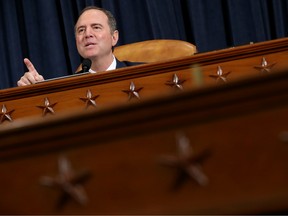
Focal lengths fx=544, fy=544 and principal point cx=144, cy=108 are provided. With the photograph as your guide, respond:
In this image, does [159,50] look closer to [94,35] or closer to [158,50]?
[158,50]

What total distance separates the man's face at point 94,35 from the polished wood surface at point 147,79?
756 mm

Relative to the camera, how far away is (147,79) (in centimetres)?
143

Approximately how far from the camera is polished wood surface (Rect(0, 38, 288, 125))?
1381mm

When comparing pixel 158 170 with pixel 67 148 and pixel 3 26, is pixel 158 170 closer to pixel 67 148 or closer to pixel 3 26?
pixel 67 148

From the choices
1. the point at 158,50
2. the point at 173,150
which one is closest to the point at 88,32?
the point at 158,50

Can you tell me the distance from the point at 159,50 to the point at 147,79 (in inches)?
30.8

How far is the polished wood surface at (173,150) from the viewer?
0.56m

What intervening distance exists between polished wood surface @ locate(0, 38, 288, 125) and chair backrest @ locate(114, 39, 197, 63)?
0.69 metres

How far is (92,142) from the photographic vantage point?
2.02ft

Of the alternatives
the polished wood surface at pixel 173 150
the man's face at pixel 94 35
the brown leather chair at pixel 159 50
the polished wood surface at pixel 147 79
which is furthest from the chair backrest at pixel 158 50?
the polished wood surface at pixel 173 150

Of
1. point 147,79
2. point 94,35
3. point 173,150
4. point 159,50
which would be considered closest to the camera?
point 173,150

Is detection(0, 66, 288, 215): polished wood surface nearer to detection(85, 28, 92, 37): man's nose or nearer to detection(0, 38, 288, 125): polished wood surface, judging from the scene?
detection(0, 38, 288, 125): polished wood surface

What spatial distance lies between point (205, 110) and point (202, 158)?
52mm

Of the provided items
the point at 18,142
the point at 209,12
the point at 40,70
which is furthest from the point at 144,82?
the point at 40,70
